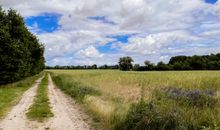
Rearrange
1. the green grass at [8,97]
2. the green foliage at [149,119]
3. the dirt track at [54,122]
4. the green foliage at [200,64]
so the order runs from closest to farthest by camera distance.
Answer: the green foliage at [149,119]
the dirt track at [54,122]
the green grass at [8,97]
the green foliage at [200,64]

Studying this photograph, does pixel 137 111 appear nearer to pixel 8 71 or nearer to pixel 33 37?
pixel 8 71

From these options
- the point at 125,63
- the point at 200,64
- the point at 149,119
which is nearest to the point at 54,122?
the point at 149,119

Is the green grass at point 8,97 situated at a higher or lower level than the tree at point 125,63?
lower

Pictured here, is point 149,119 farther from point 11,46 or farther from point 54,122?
point 11,46

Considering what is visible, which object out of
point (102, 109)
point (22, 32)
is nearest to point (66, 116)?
point (102, 109)

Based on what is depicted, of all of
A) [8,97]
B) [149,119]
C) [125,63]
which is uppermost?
[125,63]

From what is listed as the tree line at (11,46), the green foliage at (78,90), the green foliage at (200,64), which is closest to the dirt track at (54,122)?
the green foliage at (78,90)

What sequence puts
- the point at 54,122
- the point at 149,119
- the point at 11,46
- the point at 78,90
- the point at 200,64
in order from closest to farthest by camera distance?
1. the point at 149,119
2. the point at 54,122
3. the point at 78,90
4. the point at 11,46
5. the point at 200,64

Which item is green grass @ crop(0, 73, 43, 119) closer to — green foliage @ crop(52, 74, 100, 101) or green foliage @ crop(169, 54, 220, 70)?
green foliage @ crop(52, 74, 100, 101)

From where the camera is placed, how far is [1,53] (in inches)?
1339

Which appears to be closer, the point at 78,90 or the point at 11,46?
the point at 78,90

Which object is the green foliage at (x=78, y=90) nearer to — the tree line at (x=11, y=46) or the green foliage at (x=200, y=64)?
the tree line at (x=11, y=46)

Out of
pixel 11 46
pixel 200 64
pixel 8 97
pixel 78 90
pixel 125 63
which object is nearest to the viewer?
pixel 8 97

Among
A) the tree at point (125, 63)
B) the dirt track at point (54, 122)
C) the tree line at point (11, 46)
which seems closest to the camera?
the dirt track at point (54, 122)
